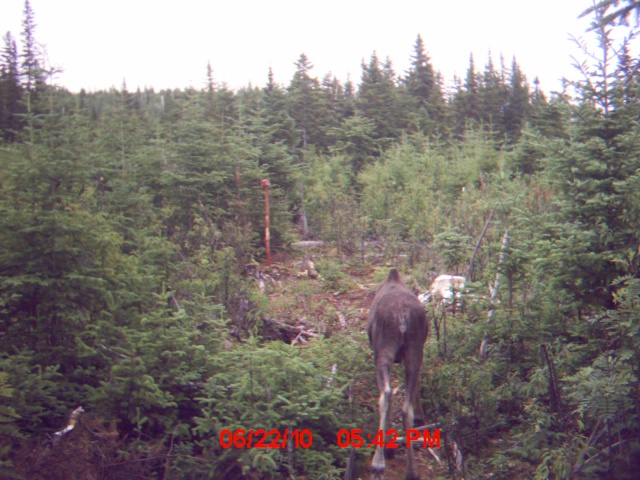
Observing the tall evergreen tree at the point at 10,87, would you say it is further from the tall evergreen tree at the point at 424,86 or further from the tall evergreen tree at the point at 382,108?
the tall evergreen tree at the point at 424,86

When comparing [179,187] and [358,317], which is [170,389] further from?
[179,187]

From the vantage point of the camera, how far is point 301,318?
36.8ft

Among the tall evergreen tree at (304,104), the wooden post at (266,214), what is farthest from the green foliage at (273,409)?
the tall evergreen tree at (304,104)

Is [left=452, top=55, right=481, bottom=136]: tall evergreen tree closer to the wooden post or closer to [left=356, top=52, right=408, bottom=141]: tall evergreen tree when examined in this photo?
[left=356, top=52, right=408, bottom=141]: tall evergreen tree

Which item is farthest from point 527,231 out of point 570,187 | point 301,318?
point 301,318

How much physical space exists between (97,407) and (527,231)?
5.90 meters
